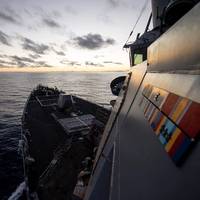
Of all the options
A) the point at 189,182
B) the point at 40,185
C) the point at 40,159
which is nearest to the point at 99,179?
the point at 189,182

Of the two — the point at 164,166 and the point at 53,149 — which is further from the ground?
the point at 164,166

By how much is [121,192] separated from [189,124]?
146 centimetres

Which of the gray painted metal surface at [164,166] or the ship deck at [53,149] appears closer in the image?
the gray painted metal surface at [164,166]

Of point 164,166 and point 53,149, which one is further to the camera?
point 53,149

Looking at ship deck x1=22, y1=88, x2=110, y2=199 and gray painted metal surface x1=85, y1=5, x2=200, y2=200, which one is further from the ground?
gray painted metal surface x1=85, y1=5, x2=200, y2=200

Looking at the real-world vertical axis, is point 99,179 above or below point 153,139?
below

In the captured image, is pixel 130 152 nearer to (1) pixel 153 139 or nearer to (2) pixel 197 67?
(1) pixel 153 139

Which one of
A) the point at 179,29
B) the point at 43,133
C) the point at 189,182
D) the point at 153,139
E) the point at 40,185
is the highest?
the point at 179,29

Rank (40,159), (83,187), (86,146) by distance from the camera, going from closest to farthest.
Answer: (83,187) → (40,159) → (86,146)

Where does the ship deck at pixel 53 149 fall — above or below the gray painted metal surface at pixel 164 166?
below

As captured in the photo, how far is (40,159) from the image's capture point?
651 inches

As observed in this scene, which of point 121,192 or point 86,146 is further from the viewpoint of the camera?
point 86,146

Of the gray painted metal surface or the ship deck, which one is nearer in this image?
the gray painted metal surface

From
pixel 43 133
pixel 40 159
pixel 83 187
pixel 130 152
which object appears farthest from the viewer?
pixel 43 133
